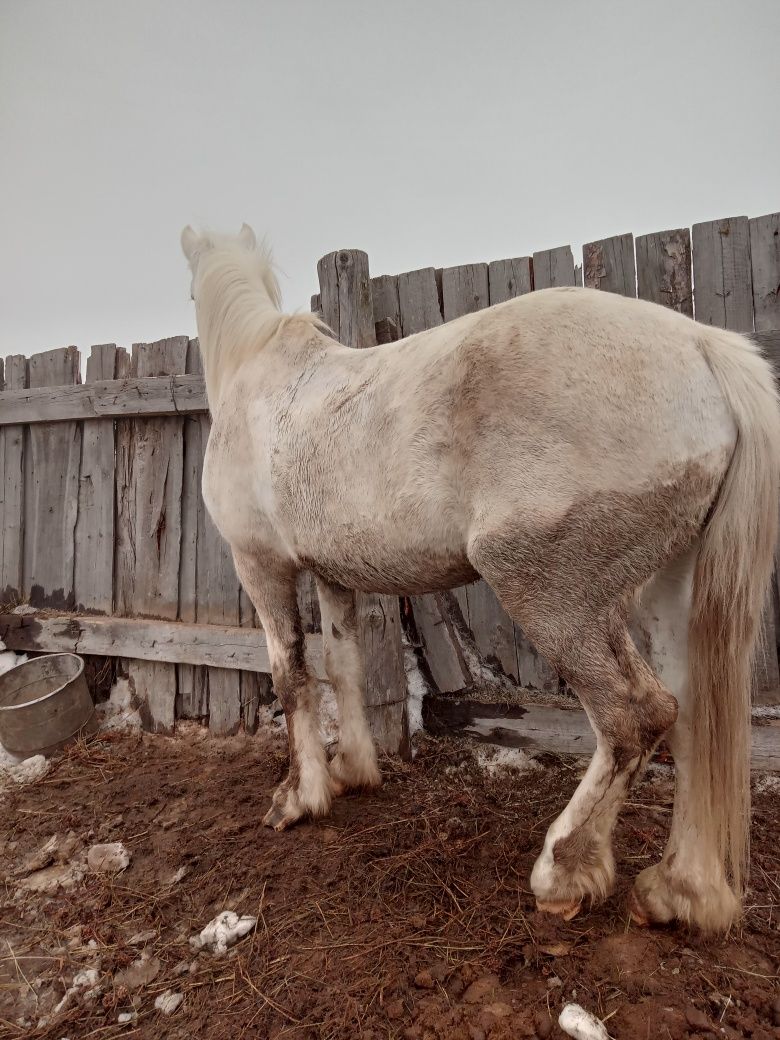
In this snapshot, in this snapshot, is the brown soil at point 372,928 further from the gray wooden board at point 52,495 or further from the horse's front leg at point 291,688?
the gray wooden board at point 52,495

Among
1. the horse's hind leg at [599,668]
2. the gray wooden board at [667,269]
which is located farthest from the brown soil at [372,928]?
the gray wooden board at [667,269]

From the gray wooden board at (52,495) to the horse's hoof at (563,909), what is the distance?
368 centimetres

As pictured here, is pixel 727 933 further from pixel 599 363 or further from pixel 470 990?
pixel 599 363

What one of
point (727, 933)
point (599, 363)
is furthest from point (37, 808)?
point (599, 363)

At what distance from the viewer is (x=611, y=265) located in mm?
2650

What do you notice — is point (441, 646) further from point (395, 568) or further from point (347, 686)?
point (395, 568)

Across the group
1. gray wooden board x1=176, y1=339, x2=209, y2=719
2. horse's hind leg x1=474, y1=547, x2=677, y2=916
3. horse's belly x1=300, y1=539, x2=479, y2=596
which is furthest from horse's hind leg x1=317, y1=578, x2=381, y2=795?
gray wooden board x1=176, y1=339, x2=209, y2=719

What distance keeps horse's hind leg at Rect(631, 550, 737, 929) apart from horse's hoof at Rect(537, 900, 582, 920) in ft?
0.57

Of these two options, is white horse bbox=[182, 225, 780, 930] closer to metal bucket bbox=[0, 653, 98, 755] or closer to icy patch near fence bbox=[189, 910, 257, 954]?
icy patch near fence bbox=[189, 910, 257, 954]

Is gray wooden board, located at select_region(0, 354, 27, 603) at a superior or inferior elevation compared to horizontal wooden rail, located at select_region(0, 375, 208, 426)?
inferior

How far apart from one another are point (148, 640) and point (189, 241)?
2.38 meters

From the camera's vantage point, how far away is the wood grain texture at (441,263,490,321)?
2904mm

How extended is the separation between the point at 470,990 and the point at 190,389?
3256mm

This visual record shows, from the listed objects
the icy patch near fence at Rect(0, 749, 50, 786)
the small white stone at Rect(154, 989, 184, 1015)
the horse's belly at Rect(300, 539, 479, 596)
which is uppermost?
the horse's belly at Rect(300, 539, 479, 596)
